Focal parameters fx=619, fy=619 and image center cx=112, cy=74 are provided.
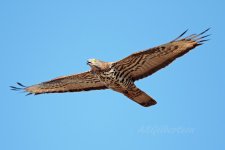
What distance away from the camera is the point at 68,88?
19.3 metres

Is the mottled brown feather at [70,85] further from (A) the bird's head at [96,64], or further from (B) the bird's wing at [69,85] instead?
(A) the bird's head at [96,64]

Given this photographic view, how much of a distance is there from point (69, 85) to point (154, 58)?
3.08 meters

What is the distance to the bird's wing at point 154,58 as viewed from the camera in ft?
56.0

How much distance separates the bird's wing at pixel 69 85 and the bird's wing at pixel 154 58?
122cm

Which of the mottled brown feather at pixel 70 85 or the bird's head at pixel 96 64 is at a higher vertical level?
the mottled brown feather at pixel 70 85

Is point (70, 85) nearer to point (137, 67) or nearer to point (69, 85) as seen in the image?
point (69, 85)

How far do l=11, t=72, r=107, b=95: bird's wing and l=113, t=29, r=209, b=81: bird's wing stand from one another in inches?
48.2

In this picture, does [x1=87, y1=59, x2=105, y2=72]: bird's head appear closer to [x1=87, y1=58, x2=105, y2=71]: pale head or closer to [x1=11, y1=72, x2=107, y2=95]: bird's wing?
[x1=87, y1=58, x2=105, y2=71]: pale head

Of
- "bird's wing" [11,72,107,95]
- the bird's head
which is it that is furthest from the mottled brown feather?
the bird's head

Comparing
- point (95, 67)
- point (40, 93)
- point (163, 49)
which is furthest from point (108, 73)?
point (40, 93)

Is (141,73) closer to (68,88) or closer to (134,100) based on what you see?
(134,100)

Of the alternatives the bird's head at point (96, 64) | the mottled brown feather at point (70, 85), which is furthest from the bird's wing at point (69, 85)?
the bird's head at point (96, 64)

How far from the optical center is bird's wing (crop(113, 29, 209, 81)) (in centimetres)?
1706

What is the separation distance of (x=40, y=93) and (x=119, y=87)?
312 cm
